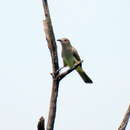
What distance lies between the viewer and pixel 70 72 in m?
4.71

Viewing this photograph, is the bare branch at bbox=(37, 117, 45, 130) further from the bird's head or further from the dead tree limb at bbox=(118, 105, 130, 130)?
the bird's head

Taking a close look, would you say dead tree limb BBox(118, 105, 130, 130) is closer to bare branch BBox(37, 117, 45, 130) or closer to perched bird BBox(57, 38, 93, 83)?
bare branch BBox(37, 117, 45, 130)

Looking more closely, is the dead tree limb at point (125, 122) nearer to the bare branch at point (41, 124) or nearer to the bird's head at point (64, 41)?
the bare branch at point (41, 124)

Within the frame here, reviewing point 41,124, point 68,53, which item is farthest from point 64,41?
point 41,124

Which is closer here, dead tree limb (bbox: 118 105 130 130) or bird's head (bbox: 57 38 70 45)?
dead tree limb (bbox: 118 105 130 130)

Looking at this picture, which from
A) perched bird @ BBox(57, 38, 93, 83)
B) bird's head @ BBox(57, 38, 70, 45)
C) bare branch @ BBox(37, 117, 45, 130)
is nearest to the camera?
bare branch @ BBox(37, 117, 45, 130)

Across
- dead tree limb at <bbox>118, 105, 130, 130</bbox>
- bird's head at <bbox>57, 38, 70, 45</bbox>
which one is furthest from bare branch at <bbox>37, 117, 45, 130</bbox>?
bird's head at <bbox>57, 38, 70, 45</bbox>

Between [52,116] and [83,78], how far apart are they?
352 centimetres

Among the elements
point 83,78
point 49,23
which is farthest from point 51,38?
point 83,78

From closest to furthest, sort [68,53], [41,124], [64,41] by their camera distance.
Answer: [41,124] < [64,41] < [68,53]

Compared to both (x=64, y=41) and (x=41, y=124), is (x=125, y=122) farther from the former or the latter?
(x=64, y=41)

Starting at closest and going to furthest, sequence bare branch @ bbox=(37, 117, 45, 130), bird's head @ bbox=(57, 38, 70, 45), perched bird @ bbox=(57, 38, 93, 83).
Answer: bare branch @ bbox=(37, 117, 45, 130), bird's head @ bbox=(57, 38, 70, 45), perched bird @ bbox=(57, 38, 93, 83)

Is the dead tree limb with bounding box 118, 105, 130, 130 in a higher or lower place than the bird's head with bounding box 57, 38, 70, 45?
lower

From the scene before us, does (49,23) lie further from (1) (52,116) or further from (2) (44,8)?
(1) (52,116)
